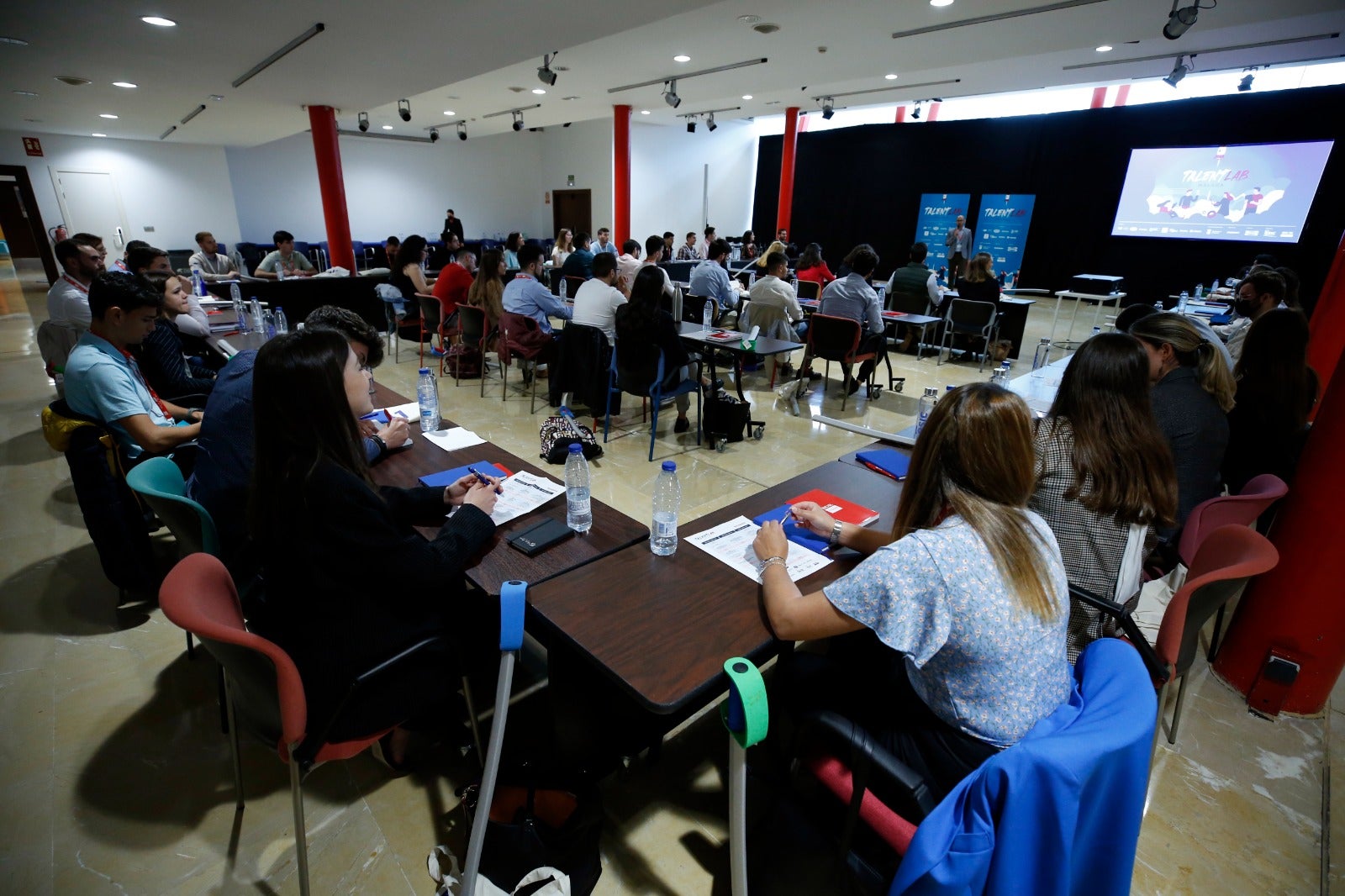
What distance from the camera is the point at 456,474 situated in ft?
6.33

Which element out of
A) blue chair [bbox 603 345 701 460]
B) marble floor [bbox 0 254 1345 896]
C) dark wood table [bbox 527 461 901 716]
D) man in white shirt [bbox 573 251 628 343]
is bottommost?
marble floor [bbox 0 254 1345 896]

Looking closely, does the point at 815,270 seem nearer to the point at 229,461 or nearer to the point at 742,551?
the point at 742,551

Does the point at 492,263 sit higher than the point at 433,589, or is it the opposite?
the point at 492,263

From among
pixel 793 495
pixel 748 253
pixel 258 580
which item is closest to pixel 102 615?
pixel 258 580

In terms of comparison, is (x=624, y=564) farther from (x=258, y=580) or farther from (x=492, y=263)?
(x=492, y=263)

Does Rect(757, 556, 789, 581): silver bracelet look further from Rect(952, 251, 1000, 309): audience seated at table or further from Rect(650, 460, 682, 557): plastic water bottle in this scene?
Rect(952, 251, 1000, 309): audience seated at table

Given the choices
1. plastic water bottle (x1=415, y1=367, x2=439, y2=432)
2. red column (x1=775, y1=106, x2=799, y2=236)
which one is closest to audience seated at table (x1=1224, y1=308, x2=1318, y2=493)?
plastic water bottle (x1=415, y1=367, x2=439, y2=432)

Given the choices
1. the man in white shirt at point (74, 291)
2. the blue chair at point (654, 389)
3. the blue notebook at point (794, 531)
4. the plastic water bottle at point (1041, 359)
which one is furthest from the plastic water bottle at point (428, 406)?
the plastic water bottle at point (1041, 359)

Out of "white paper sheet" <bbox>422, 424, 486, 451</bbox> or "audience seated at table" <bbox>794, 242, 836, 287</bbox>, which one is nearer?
"white paper sheet" <bbox>422, 424, 486, 451</bbox>

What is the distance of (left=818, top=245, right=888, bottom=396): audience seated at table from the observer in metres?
5.29

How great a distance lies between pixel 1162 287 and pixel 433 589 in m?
12.9

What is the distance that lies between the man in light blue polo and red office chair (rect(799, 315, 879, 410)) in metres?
4.34

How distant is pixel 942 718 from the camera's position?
1.16 metres

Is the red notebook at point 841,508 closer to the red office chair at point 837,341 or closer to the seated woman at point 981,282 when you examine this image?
the red office chair at point 837,341
